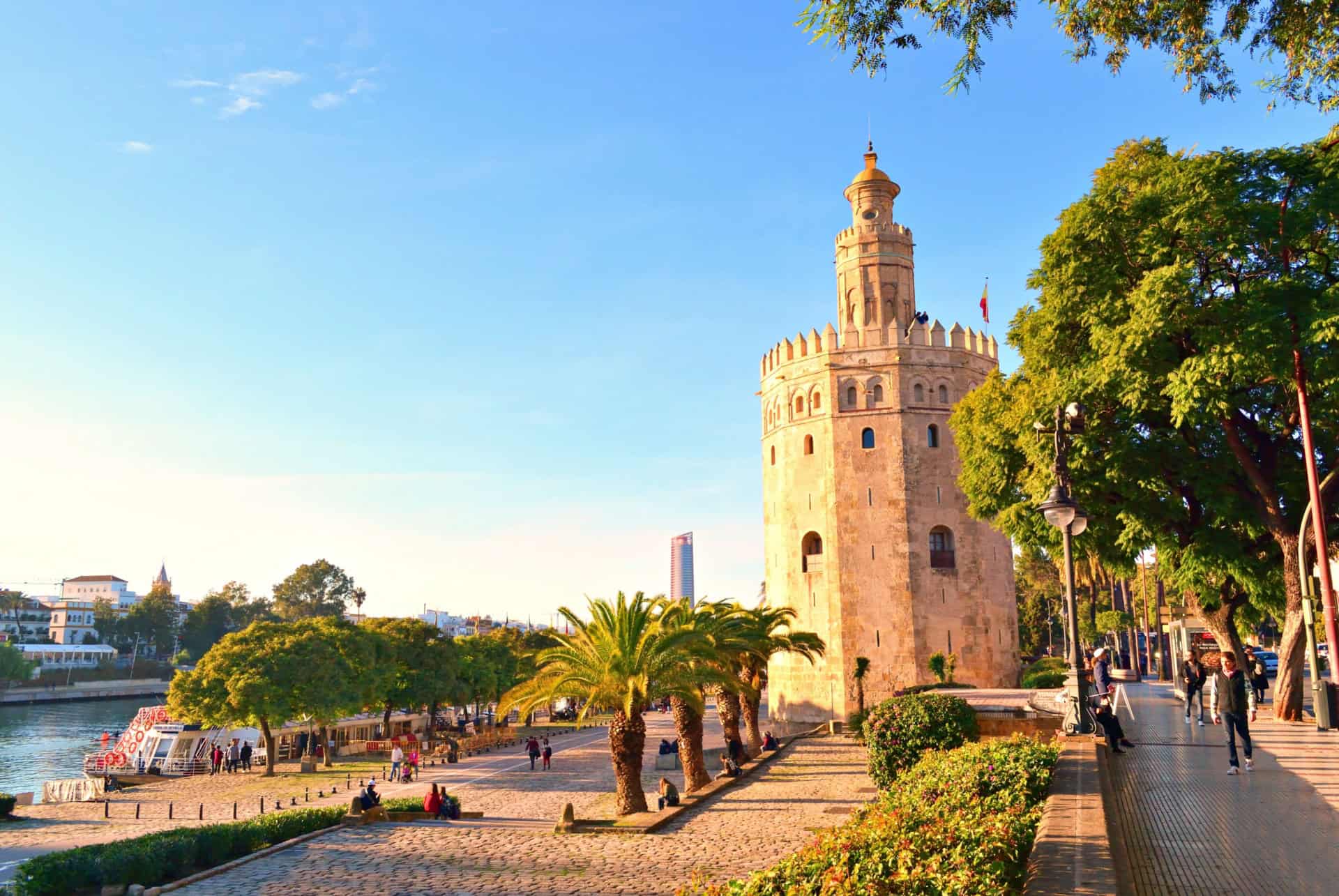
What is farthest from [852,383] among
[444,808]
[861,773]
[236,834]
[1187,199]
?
[236,834]

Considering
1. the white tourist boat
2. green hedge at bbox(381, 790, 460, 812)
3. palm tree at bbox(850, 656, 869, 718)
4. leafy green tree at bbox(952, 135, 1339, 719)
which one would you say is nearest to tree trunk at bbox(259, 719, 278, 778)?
the white tourist boat

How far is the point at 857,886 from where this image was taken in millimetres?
5867

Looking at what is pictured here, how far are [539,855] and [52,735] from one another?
60389 millimetres

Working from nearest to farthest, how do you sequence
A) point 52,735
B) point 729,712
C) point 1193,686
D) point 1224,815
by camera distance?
point 1224,815, point 1193,686, point 729,712, point 52,735

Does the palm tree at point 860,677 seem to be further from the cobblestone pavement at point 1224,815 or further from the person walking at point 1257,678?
the cobblestone pavement at point 1224,815

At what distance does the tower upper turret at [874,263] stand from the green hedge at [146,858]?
32106 mm

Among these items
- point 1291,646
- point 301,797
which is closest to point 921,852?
point 1291,646

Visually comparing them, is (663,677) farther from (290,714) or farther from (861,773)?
(290,714)

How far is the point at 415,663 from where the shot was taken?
47625mm

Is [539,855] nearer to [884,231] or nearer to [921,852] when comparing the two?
[921,852]

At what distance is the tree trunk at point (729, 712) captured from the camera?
26.7 meters

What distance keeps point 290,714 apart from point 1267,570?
111 feet

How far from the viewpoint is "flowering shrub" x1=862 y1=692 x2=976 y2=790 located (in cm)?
1644

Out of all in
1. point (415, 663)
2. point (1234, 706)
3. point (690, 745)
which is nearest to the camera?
point (1234, 706)
